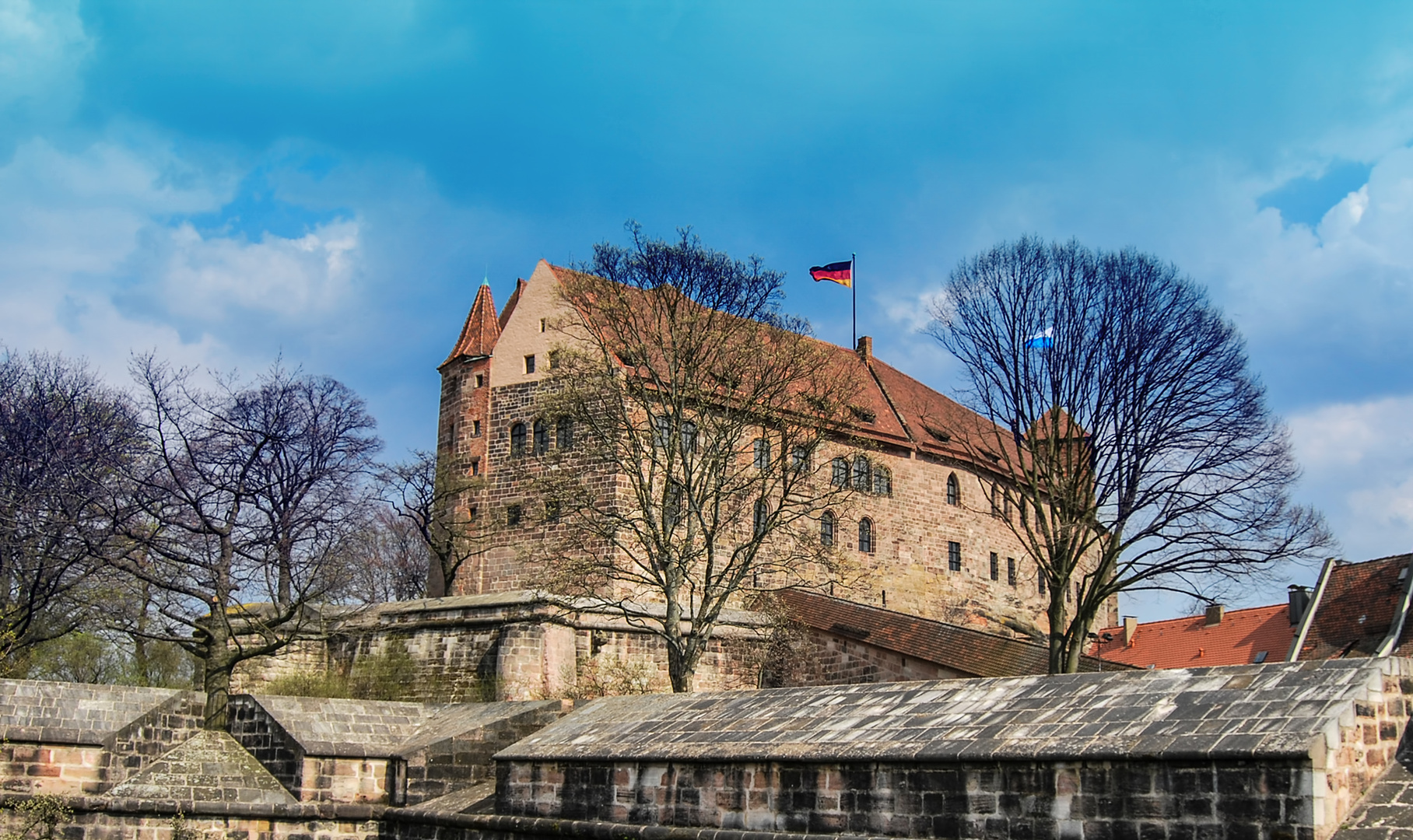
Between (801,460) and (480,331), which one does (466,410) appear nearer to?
(480,331)

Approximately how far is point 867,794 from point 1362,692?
12.1ft

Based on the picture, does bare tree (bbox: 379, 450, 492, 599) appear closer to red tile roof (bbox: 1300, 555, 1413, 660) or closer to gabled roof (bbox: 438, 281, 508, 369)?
gabled roof (bbox: 438, 281, 508, 369)

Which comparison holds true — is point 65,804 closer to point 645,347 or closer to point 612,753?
point 612,753

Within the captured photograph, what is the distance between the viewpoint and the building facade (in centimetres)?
3241

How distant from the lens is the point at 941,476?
40188mm

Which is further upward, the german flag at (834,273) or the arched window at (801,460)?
the german flag at (834,273)

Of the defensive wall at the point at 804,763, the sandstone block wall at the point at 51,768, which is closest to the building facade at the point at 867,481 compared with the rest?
the defensive wall at the point at 804,763

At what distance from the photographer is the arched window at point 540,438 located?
107 feet

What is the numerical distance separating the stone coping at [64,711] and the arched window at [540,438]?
16.2 m

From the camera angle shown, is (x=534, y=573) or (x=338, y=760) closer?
(x=338, y=760)

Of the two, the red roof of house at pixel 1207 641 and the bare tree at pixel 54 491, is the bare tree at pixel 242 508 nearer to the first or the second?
the bare tree at pixel 54 491

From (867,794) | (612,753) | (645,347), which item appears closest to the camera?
(867,794)

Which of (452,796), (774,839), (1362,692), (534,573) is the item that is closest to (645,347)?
(534,573)

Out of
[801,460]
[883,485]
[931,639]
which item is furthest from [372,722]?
[883,485]
